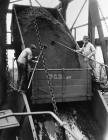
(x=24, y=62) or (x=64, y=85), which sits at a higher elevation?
(x=24, y=62)

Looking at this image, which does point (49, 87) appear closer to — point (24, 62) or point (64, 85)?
point (64, 85)

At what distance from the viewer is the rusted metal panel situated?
313 inches

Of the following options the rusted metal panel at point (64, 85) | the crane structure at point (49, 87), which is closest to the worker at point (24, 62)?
the crane structure at point (49, 87)

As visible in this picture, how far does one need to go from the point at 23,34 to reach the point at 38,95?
2.91m

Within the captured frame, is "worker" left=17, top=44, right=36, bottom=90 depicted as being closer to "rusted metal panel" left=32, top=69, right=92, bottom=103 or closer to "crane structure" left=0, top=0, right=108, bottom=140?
"crane structure" left=0, top=0, right=108, bottom=140

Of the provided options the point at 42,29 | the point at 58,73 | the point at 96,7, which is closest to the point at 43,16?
the point at 42,29

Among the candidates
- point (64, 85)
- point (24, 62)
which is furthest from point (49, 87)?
point (24, 62)

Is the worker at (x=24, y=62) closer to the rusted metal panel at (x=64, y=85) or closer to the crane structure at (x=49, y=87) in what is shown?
the crane structure at (x=49, y=87)

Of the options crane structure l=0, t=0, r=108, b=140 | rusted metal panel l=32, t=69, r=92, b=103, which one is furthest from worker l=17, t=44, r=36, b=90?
rusted metal panel l=32, t=69, r=92, b=103

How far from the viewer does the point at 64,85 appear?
8.30m

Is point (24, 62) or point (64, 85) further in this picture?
point (24, 62)

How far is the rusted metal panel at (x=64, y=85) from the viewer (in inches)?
313

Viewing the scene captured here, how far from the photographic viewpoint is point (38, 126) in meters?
7.92

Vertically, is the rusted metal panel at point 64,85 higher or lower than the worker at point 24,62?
lower
